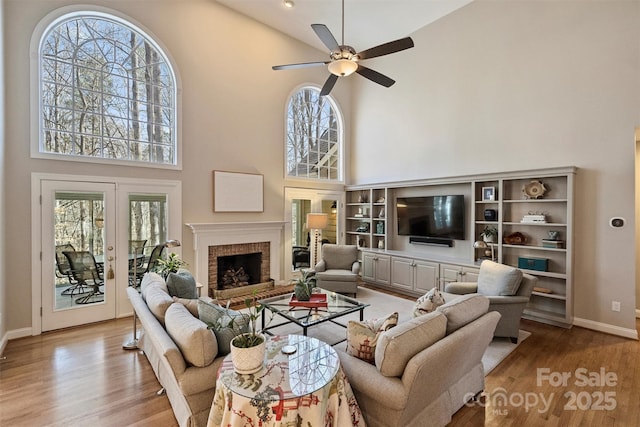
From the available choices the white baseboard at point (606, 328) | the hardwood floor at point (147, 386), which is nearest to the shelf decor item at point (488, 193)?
the white baseboard at point (606, 328)

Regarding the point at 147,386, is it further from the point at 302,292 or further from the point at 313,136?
the point at 313,136

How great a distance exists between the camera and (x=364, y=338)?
2.12 m

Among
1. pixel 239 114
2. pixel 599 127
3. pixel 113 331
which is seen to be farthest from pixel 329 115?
pixel 113 331

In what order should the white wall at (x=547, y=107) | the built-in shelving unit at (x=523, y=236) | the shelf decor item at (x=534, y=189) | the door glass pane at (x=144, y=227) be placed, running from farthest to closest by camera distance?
the door glass pane at (x=144, y=227) → the shelf decor item at (x=534, y=189) → the built-in shelving unit at (x=523, y=236) → the white wall at (x=547, y=107)

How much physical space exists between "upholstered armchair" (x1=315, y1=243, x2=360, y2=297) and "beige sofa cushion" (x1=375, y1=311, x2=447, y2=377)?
3.27 metres

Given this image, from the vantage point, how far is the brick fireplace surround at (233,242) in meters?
5.09

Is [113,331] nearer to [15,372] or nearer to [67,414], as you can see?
[15,372]

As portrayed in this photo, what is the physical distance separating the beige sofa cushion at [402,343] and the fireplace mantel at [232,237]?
12.9 ft

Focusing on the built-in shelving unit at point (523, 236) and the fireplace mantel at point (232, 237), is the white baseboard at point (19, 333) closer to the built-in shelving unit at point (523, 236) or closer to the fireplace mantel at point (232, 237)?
the fireplace mantel at point (232, 237)

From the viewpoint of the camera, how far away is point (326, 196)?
6.87 meters

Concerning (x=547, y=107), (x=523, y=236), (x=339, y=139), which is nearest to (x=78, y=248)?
(x=339, y=139)

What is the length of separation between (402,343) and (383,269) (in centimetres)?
429

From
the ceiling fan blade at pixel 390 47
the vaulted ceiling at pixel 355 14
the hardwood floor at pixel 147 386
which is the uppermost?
the vaulted ceiling at pixel 355 14

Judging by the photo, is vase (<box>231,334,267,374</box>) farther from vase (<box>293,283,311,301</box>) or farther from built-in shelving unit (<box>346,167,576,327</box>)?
built-in shelving unit (<box>346,167,576,327</box>)
